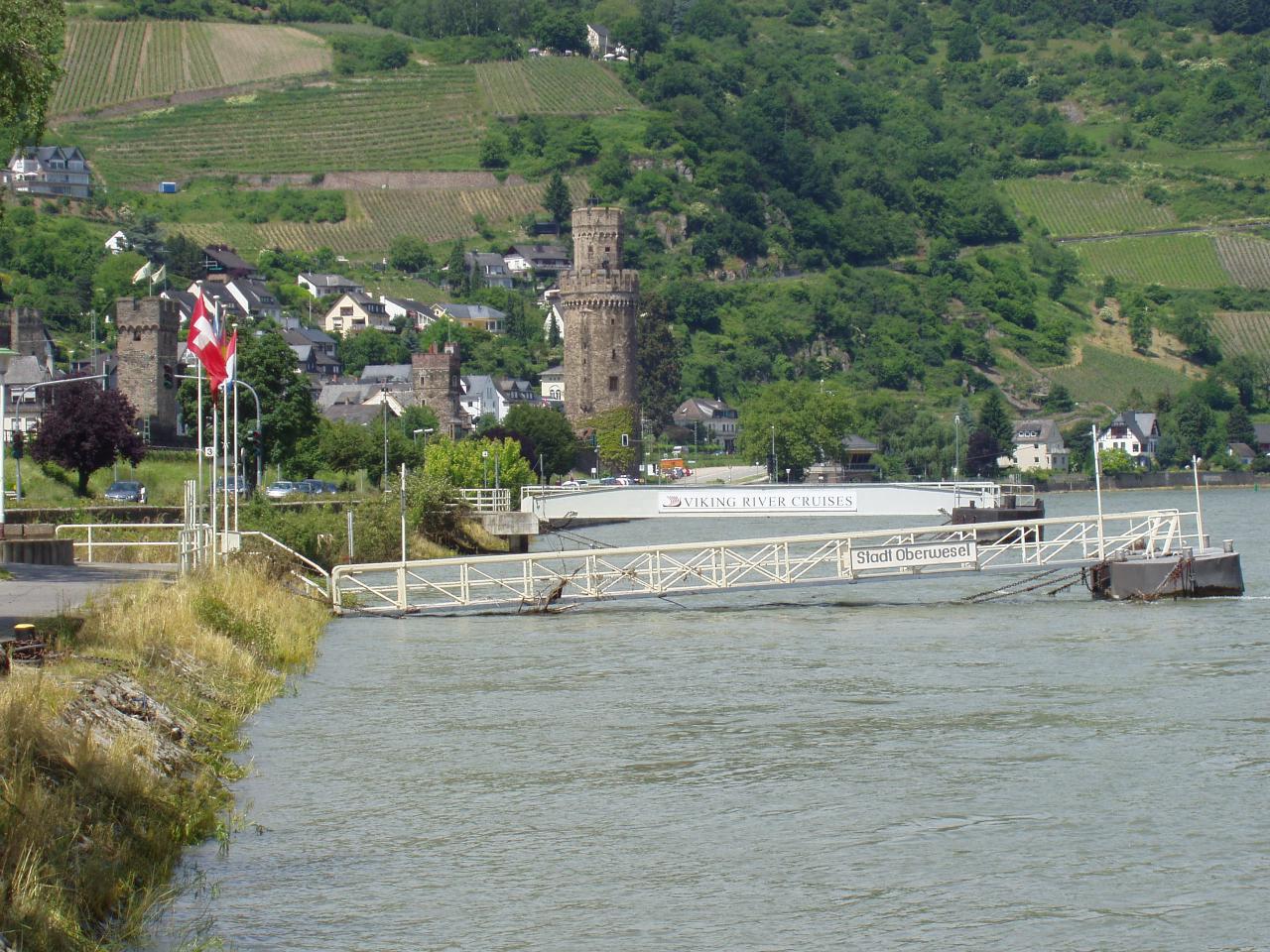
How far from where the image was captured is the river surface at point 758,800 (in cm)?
1520

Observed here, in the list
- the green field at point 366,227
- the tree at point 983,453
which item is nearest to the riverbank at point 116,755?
the tree at point 983,453

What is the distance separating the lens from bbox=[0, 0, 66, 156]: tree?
24.4 metres

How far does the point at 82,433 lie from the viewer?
6762 centimetres

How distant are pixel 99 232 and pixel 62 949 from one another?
160158 mm

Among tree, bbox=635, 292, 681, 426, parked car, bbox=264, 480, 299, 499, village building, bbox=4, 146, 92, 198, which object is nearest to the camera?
parked car, bbox=264, 480, 299, 499

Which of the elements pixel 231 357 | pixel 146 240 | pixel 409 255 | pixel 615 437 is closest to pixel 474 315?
pixel 409 255

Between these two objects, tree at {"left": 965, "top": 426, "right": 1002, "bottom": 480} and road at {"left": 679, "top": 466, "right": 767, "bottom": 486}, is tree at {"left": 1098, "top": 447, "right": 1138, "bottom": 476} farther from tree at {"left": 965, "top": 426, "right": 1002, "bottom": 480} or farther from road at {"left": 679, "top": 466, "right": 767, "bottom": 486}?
road at {"left": 679, "top": 466, "right": 767, "bottom": 486}

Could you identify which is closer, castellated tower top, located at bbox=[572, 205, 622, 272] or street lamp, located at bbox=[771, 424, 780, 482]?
street lamp, located at bbox=[771, 424, 780, 482]

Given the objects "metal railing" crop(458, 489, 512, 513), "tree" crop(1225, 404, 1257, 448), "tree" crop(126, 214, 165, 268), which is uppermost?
"tree" crop(126, 214, 165, 268)

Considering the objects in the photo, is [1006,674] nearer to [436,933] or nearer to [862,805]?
[862,805]

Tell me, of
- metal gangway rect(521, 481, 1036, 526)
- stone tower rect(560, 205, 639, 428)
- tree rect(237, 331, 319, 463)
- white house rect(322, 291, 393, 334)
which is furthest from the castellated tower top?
metal gangway rect(521, 481, 1036, 526)

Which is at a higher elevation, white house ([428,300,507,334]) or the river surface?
white house ([428,300,507,334])

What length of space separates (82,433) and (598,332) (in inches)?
2861

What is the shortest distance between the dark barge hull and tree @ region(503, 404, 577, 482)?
245 feet
